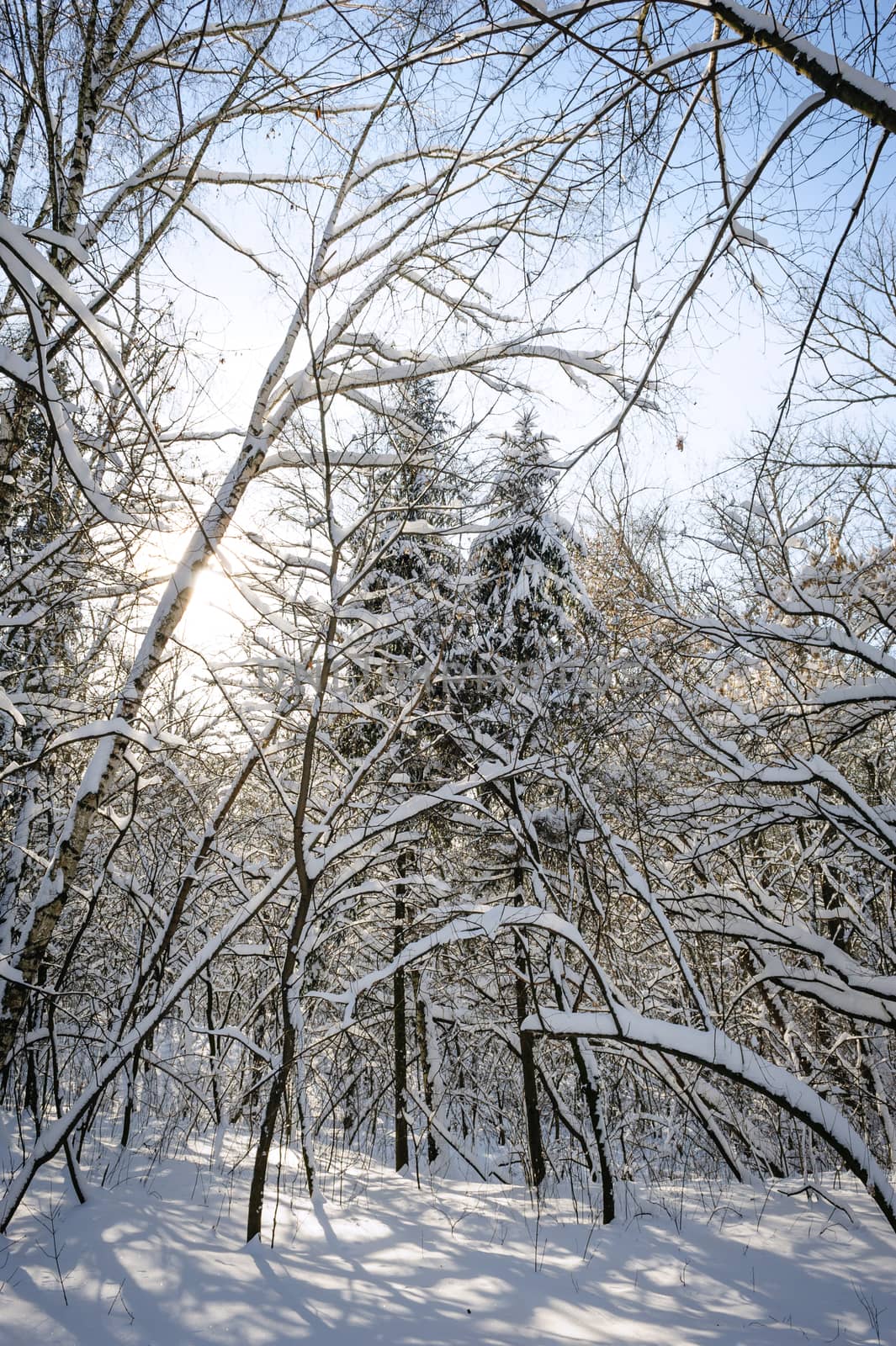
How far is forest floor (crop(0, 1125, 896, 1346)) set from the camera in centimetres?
279

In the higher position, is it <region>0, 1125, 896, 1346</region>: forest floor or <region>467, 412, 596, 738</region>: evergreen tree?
<region>467, 412, 596, 738</region>: evergreen tree

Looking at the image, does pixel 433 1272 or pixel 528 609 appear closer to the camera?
pixel 433 1272

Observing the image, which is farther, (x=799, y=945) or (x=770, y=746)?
(x=770, y=746)

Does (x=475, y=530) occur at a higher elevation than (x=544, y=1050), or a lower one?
higher

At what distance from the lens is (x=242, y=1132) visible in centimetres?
834

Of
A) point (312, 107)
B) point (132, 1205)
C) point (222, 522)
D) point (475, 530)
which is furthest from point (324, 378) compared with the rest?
point (132, 1205)

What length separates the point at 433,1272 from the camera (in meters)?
3.46

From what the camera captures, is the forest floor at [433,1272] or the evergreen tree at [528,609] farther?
the evergreen tree at [528,609]

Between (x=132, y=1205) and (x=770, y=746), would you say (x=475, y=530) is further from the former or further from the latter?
(x=770, y=746)

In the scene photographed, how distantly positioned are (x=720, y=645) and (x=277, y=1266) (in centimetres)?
594

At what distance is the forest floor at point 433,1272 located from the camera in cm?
279

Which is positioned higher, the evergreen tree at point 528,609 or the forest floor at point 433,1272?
the evergreen tree at point 528,609

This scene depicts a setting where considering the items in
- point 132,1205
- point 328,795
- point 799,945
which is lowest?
point 132,1205

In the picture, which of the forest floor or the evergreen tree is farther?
the evergreen tree
